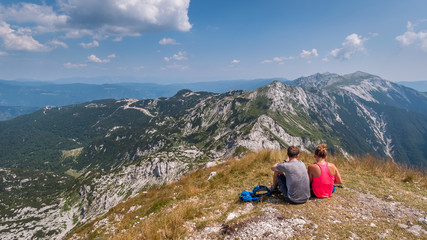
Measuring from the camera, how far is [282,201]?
A: 873cm

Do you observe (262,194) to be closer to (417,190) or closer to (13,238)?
(417,190)

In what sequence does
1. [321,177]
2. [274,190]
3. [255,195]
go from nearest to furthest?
[321,177], [255,195], [274,190]

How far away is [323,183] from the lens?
28.4 ft

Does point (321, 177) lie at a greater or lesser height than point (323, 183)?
greater


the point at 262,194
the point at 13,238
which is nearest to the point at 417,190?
the point at 262,194

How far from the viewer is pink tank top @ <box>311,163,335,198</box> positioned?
28.3 feet

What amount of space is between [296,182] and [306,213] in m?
1.26

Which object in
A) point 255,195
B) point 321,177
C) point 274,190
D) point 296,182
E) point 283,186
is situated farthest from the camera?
point 274,190

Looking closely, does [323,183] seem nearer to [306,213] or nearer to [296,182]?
[296,182]

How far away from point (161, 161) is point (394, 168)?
18852cm

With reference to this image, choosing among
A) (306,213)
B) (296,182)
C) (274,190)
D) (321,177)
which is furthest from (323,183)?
(274,190)

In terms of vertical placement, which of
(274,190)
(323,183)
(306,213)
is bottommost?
(274,190)

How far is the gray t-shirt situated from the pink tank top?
28.9 inches

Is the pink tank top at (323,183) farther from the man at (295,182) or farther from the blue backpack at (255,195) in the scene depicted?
the blue backpack at (255,195)
